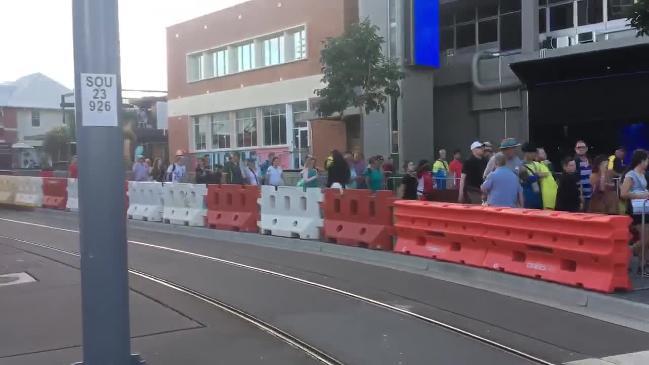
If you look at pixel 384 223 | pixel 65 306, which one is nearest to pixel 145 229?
pixel 384 223

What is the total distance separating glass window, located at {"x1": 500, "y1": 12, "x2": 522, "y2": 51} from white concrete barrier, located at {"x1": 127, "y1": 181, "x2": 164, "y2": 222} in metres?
15.5

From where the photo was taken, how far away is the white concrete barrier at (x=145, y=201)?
58.9 ft

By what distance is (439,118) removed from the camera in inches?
1148

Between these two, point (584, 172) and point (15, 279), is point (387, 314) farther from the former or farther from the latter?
point (584, 172)

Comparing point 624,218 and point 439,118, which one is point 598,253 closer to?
point 624,218

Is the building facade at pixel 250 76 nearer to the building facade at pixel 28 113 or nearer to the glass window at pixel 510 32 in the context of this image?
the glass window at pixel 510 32

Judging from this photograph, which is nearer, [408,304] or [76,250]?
[408,304]

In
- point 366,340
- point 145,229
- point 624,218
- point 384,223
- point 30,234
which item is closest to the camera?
point 366,340

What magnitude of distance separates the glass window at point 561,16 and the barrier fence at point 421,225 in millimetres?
15424

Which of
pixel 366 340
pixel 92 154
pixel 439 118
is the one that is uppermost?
pixel 439 118

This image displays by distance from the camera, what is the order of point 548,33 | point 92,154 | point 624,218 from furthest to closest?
point 548,33
point 624,218
point 92,154

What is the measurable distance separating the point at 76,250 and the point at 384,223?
6.00 meters

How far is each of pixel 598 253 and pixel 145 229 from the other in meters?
12.0

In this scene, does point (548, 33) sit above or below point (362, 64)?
above
